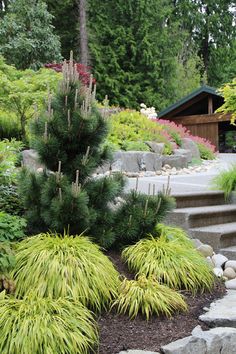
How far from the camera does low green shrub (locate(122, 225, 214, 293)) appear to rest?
3.64m

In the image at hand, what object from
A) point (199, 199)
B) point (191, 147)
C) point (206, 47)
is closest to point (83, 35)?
point (191, 147)

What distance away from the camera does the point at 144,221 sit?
3.97 metres

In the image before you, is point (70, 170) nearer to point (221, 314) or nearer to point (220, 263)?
point (221, 314)

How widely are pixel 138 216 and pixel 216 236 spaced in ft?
4.08

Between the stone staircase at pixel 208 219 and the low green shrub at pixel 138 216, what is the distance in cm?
95

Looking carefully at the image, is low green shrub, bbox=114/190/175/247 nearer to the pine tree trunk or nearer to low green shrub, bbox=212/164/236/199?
low green shrub, bbox=212/164/236/199

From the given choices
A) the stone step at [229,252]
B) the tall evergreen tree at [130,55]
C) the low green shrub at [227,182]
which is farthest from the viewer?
the tall evergreen tree at [130,55]

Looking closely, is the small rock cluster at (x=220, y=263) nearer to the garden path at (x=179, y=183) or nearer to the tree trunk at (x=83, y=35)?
the garden path at (x=179, y=183)

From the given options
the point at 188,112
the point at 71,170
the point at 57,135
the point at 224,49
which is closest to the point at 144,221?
the point at 71,170

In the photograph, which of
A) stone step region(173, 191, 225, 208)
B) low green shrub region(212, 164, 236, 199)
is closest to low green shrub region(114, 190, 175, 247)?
stone step region(173, 191, 225, 208)

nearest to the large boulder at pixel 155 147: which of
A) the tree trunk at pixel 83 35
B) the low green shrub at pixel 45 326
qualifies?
the low green shrub at pixel 45 326

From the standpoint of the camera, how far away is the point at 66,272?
3.19 m

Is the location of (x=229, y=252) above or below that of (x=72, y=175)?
below

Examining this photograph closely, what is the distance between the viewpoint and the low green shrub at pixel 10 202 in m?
4.13
